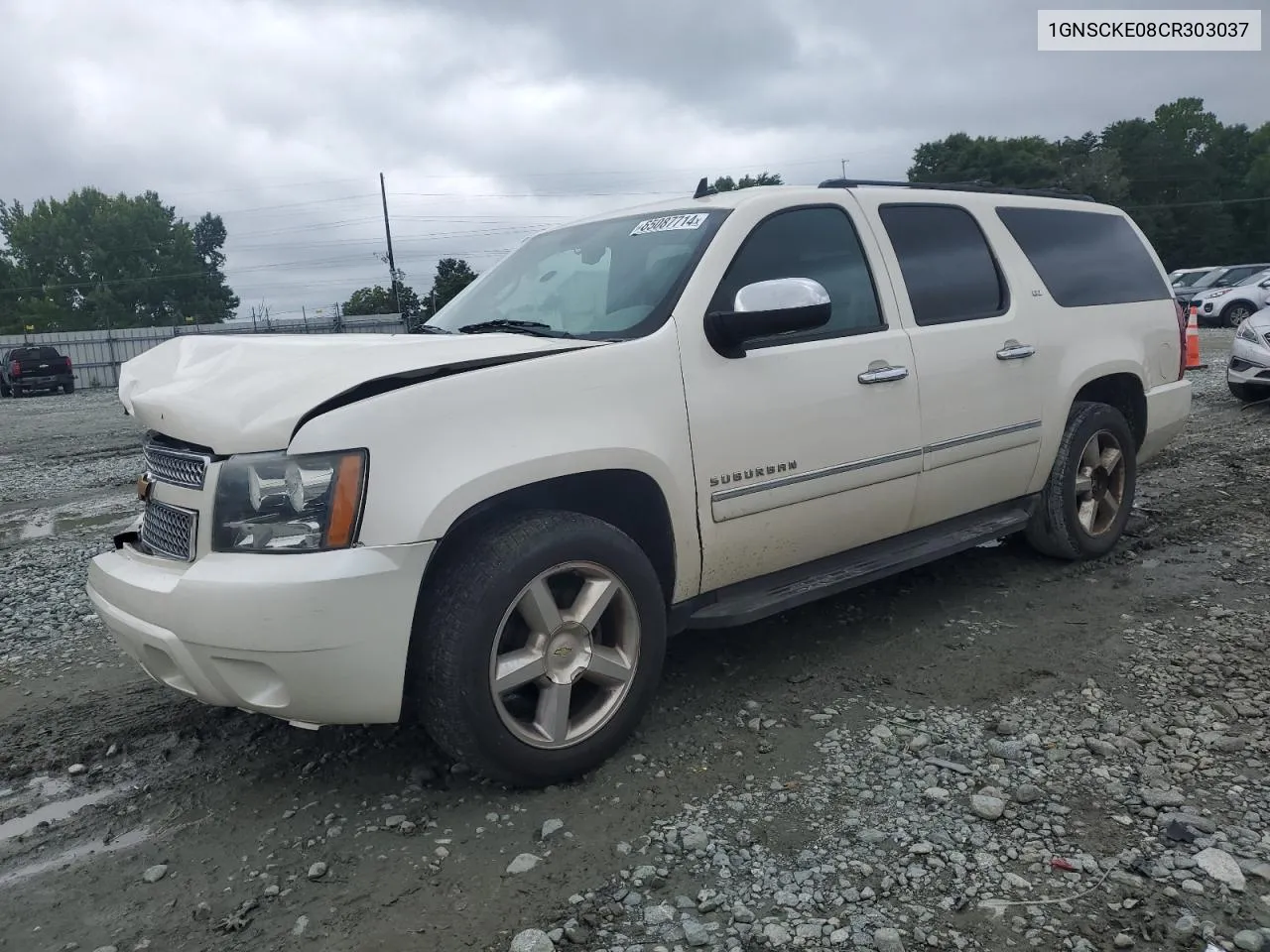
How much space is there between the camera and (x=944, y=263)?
411 cm

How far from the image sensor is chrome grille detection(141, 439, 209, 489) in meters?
2.65

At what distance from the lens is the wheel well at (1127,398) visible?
4871 millimetres

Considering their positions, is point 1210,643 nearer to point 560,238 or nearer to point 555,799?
point 555,799

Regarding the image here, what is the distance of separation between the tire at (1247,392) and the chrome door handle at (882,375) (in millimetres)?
8313

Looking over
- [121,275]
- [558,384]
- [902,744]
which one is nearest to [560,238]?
[558,384]

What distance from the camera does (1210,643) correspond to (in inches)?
148

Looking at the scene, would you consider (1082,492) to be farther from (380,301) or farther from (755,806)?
(380,301)

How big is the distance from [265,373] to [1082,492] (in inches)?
155

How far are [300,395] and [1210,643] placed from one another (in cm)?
352

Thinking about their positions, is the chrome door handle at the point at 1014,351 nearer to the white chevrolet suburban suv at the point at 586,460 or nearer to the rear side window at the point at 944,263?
the white chevrolet suburban suv at the point at 586,460

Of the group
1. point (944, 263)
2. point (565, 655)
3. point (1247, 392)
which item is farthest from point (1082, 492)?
point (1247, 392)

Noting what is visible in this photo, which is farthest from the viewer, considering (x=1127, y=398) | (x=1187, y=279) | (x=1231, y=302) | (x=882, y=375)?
(x=1187, y=279)

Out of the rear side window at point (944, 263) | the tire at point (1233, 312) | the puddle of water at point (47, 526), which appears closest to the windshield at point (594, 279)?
the rear side window at point (944, 263)

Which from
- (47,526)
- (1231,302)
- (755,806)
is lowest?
(755,806)
